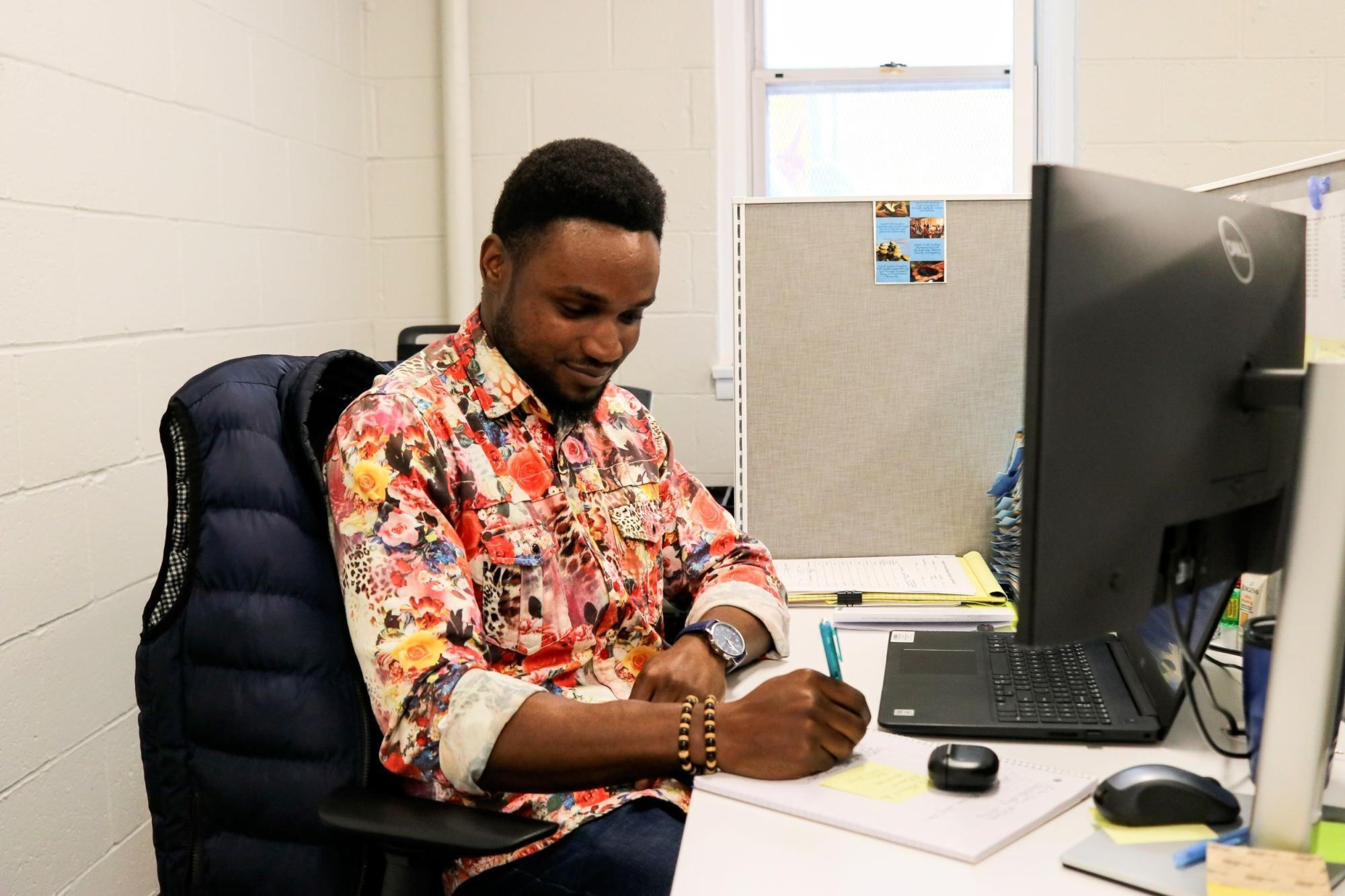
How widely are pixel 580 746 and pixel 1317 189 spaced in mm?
955

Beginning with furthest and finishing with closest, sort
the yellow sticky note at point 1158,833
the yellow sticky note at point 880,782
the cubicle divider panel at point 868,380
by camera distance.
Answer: the cubicle divider panel at point 868,380, the yellow sticky note at point 880,782, the yellow sticky note at point 1158,833

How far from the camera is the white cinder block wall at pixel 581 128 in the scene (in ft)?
9.61

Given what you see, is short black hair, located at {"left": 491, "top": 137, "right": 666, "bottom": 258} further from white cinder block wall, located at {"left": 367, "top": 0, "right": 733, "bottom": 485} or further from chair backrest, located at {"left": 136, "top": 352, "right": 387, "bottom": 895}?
white cinder block wall, located at {"left": 367, "top": 0, "right": 733, "bottom": 485}

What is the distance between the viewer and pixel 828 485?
1.91m

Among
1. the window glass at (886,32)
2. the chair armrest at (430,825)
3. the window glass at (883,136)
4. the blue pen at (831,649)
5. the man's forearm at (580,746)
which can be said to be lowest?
the chair armrest at (430,825)

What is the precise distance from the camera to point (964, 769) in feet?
3.12

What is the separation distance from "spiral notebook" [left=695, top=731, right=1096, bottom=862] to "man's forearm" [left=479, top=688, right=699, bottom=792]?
71 mm

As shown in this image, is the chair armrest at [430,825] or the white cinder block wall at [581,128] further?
the white cinder block wall at [581,128]

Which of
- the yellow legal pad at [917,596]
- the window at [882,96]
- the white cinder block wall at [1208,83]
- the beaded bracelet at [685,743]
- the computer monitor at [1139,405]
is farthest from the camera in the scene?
the window at [882,96]

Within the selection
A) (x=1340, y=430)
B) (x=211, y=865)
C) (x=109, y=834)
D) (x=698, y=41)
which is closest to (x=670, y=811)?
(x=211, y=865)

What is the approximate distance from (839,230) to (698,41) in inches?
49.3

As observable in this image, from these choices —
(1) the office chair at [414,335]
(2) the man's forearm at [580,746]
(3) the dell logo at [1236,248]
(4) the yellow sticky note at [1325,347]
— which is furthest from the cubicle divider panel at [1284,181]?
(1) the office chair at [414,335]

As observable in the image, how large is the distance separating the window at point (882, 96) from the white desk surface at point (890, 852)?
2336mm

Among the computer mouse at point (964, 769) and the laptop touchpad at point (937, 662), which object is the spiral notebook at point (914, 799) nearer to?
the computer mouse at point (964, 769)
